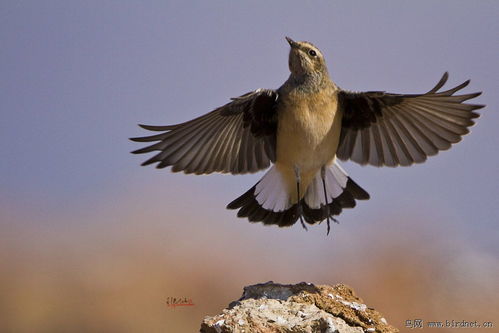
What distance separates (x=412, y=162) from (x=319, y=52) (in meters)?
1.87

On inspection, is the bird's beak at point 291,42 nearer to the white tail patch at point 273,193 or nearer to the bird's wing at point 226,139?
the bird's wing at point 226,139

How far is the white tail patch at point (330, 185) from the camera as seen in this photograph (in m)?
7.61

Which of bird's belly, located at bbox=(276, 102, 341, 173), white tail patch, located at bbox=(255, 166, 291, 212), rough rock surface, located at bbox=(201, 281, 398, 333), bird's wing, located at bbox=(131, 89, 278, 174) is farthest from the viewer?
white tail patch, located at bbox=(255, 166, 291, 212)

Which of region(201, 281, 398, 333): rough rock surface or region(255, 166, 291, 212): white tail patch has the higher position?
region(255, 166, 291, 212): white tail patch

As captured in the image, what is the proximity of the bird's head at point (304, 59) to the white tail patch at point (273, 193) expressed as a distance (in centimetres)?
131

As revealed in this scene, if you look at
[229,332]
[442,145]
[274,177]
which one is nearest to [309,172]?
[274,177]

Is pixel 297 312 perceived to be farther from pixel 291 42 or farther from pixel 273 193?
pixel 291 42

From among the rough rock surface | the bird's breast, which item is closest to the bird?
the bird's breast

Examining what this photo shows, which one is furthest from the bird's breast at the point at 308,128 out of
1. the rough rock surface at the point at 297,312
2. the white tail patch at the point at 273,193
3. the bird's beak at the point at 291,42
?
the rough rock surface at the point at 297,312

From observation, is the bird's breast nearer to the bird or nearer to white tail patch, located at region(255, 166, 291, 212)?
the bird

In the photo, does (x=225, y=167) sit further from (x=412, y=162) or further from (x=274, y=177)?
(x=412, y=162)

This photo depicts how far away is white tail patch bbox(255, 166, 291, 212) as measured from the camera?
24.7ft

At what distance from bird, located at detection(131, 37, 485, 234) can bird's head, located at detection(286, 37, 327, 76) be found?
0.5 inches

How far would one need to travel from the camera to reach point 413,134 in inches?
302
